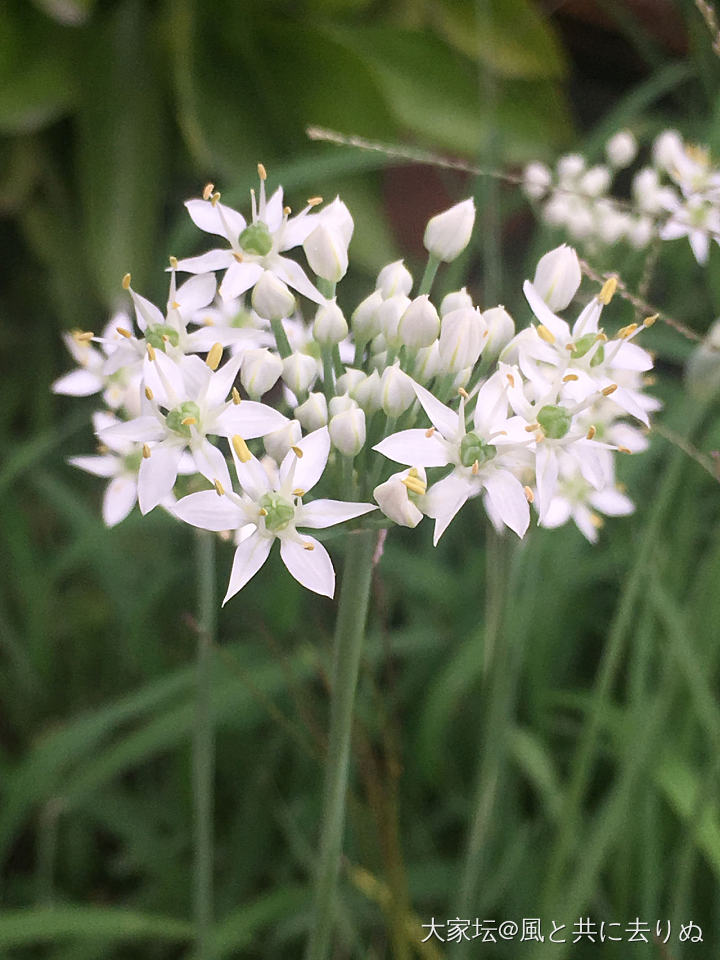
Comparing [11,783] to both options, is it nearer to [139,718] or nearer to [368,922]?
[139,718]

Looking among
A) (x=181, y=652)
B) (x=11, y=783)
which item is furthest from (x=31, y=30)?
(x=11, y=783)

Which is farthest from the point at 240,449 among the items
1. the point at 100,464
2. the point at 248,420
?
the point at 100,464

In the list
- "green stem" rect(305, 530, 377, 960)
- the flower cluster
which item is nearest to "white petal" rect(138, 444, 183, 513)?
"green stem" rect(305, 530, 377, 960)

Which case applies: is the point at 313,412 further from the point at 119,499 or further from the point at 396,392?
the point at 119,499

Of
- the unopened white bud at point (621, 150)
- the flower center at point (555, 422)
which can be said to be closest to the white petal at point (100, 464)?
the flower center at point (555, 422)

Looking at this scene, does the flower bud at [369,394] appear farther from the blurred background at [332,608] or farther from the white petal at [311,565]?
the blurred background at [332,608]

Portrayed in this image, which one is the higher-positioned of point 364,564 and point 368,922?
point 364,564

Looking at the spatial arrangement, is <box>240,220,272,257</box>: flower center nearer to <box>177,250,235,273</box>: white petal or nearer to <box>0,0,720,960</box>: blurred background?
<box>177,250,235,273</box>: white petal
